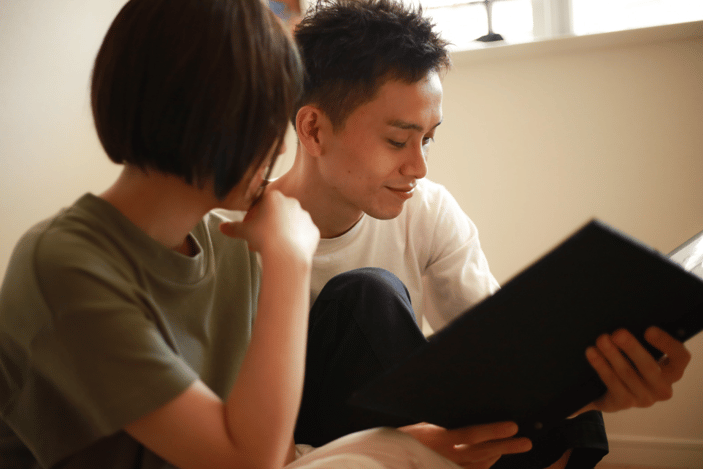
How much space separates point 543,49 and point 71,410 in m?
1.40

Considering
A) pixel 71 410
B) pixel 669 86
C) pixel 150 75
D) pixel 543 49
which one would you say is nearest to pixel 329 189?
pixel 150 75

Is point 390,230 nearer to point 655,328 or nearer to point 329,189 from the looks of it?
point 329,189

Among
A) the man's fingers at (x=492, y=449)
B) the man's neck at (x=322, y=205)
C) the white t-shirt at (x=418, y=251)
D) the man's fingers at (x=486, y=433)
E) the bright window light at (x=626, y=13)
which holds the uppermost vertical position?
the bright window light at (x=626, y=13)

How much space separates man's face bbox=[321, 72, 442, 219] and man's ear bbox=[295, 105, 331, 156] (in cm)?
5

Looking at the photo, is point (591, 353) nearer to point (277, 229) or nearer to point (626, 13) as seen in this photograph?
point (277, 229)

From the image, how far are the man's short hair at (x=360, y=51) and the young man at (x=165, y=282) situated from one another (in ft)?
1.29

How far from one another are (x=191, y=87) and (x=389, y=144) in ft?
1.62

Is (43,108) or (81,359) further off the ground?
(43,108)

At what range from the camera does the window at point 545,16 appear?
1.54 metres

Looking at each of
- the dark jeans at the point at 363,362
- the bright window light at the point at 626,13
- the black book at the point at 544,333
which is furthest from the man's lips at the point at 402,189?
the bright window light at the point at 626,13

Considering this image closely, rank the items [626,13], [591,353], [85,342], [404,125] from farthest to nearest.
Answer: [626,13] < [404,125] < [591,353] < [85,342]

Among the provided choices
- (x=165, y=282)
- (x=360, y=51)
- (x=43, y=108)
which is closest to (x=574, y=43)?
(x=360, y=51)

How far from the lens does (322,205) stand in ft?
3.63

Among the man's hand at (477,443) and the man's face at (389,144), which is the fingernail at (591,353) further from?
the man's face at (389,144)
